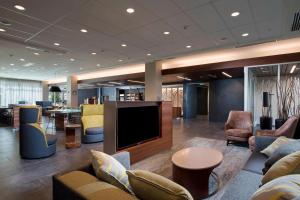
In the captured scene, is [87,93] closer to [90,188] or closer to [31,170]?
[31,170]

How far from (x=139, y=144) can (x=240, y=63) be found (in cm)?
505

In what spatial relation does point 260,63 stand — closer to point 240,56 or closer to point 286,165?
point 240,56

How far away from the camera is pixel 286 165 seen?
5.02ft

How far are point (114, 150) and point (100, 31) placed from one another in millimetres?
3008

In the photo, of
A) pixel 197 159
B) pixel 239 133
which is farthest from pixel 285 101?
pixel 197 159

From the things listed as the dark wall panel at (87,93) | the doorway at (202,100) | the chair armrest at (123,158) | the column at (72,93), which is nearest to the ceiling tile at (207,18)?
the chair armrest at (123,158)

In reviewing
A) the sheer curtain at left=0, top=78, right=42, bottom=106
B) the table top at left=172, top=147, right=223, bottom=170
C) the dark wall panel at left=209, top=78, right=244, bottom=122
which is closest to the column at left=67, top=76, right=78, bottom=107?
the sheer curtain at left=0, top=78, right=42, bottom=106

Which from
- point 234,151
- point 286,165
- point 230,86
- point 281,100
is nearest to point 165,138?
point 234,151

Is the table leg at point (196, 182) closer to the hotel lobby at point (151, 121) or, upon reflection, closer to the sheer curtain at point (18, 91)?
the hotel lobby at point (151, 121)

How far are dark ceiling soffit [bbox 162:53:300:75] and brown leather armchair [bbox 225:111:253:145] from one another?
2.03 metres

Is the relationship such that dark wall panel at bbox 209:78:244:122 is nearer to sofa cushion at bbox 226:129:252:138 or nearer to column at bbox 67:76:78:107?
sofa cushion at bbox 226:129:252:138

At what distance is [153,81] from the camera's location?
783cm

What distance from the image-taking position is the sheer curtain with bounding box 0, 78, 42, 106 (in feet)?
48.9

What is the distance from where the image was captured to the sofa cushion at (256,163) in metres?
2.37
